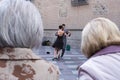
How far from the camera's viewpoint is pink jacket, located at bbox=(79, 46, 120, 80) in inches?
102

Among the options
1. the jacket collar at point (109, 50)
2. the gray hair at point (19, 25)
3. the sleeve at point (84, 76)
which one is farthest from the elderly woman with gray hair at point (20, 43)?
the jacket collar at point (109, 50)

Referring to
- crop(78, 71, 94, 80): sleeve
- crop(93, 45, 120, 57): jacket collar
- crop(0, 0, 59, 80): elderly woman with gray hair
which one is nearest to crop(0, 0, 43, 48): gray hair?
crop(0, 0, 59, 80): elderly woman with gray hair

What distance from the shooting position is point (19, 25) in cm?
Result: 221

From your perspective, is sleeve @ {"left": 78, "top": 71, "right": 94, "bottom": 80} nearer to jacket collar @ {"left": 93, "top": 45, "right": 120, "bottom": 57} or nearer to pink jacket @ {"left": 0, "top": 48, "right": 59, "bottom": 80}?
jacket collar @ {"left": 93, "top": 45, "right": 120, "bottom": 57}

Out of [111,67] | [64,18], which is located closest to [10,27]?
[111,67]

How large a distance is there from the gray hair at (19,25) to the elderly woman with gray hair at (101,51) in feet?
1.60

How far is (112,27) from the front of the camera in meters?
2.80

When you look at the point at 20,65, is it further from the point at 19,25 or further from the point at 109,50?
the point at 109,50

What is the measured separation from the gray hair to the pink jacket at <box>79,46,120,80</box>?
47 centimetres

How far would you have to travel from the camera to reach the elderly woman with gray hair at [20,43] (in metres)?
2.15

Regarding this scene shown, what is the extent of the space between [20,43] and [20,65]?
0.12 metres

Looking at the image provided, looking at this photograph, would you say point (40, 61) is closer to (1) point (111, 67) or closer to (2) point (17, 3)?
(2) point (17, 3)

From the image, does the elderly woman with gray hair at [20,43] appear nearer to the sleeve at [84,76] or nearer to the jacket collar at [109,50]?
the sleeve at [84,76]

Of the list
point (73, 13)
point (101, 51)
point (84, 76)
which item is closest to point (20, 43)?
point (84, 76)
